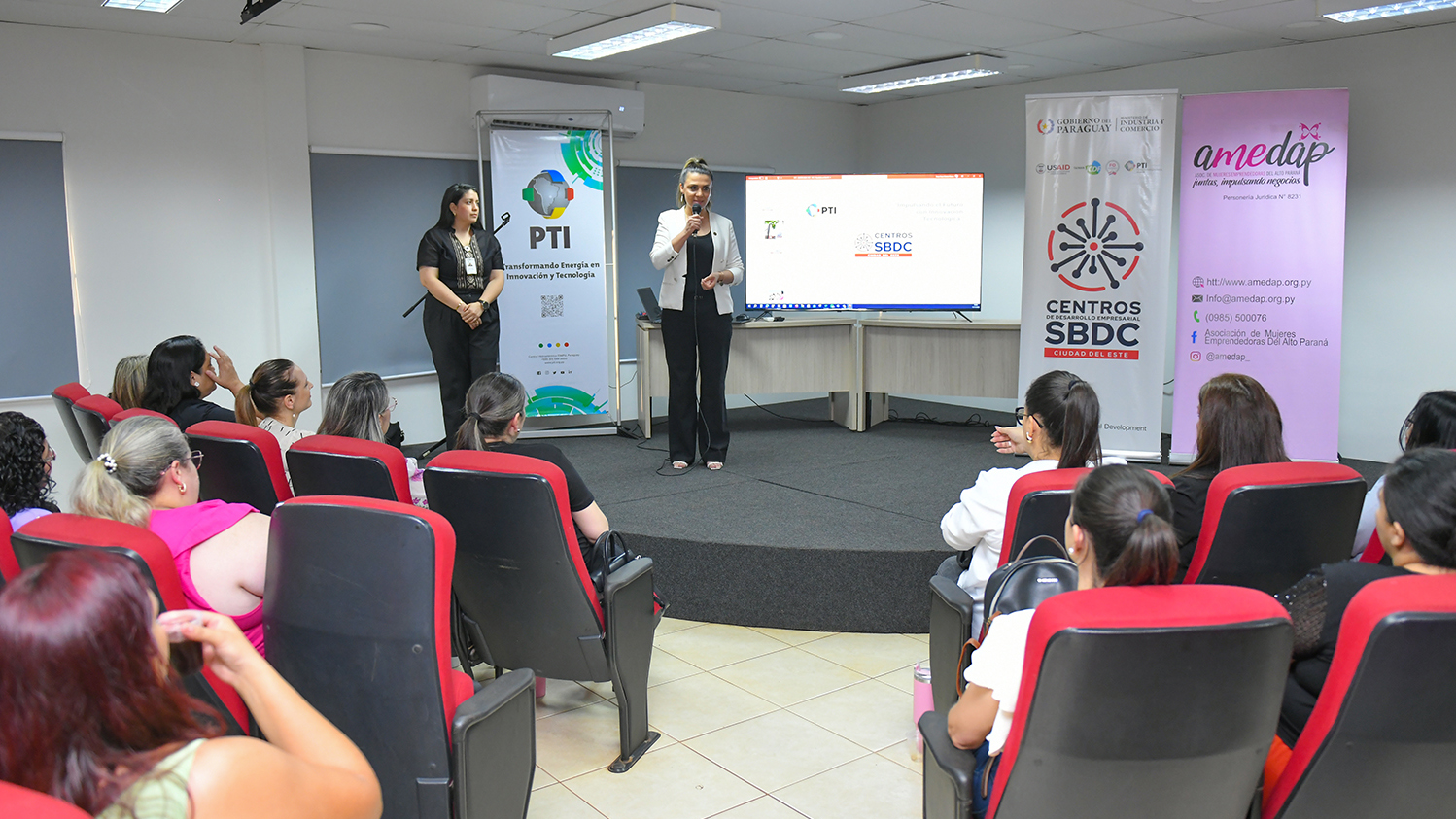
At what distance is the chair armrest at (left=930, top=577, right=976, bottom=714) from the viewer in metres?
2.35

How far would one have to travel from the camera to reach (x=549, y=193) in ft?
20.7

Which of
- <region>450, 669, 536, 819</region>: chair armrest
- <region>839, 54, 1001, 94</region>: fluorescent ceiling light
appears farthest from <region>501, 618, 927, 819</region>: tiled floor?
<region>839, 54, 1001, 94</region>: fluorescent ceiling light

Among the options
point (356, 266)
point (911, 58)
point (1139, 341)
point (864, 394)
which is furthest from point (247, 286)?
point (1139, 341)

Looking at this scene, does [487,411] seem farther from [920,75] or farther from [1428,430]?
[920,75]

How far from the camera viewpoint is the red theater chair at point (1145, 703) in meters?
1.31

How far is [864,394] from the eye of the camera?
→ 662 centimetres

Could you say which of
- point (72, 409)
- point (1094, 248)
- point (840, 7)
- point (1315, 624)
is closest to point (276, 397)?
point (72, 409)

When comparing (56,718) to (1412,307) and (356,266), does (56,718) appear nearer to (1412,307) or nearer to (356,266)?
(356,266)

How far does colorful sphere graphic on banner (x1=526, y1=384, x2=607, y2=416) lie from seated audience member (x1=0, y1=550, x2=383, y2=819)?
5404 mm

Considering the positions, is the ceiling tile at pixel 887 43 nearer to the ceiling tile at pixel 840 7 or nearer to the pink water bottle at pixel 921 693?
the ceiling tile at pixel 840 7

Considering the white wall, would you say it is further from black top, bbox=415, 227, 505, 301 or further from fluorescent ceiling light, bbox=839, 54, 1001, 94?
black top, bbox=415, 227, 505, 301

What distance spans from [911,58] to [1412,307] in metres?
3.19

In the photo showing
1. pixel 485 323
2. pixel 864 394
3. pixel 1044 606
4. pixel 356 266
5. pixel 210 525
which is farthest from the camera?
pixel 864 394

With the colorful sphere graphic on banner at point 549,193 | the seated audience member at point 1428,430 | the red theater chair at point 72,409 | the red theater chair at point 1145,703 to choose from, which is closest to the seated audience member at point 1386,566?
the red theater chair at point 1145,703
